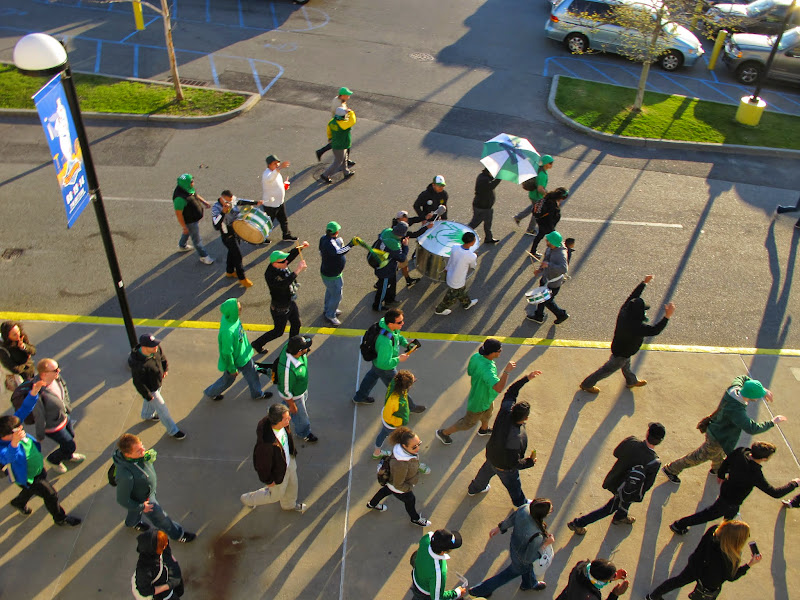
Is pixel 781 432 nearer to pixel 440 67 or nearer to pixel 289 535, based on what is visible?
pixel 289 535

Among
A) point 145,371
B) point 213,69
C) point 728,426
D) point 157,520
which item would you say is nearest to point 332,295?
point 145,371

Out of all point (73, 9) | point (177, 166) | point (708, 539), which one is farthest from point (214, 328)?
point (73, 9)

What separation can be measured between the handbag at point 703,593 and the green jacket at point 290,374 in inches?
161

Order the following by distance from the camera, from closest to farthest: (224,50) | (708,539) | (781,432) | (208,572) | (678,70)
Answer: (708,539) → (208,572) → (781,432) → (224,50) → (678,70)

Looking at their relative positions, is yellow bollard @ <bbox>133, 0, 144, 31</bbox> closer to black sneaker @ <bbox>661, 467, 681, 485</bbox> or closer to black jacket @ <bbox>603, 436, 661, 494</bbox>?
black jacket @ <bbox>603, 436, 661, 494</bbox>

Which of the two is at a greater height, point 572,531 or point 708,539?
point 708,539

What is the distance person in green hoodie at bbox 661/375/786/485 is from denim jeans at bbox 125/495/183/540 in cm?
525

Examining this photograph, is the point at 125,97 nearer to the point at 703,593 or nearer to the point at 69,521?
the point at 69,521

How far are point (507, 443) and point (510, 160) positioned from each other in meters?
5.27

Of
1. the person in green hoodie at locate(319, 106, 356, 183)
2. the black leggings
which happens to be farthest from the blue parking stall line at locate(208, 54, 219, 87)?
the black leggings

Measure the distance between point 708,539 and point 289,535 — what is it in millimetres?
3832

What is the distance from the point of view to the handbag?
5.57m

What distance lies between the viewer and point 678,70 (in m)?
18.5

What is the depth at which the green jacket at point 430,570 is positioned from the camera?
5.01 meters
